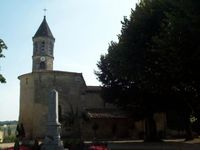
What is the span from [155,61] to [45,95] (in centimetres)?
2421

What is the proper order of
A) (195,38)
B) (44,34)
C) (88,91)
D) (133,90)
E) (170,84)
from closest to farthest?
(195,38), (170,84), (133,90), (88,91), (44,34)

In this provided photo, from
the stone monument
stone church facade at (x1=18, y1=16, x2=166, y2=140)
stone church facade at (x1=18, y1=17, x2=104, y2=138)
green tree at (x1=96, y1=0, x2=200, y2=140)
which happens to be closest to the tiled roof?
stone church facade at (x1=18, y1=17, x2=104, y2=138)

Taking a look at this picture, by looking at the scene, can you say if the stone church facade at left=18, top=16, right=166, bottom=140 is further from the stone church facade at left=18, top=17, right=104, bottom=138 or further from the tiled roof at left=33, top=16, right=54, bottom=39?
the tiled roof at left=33, top=16, right=54, bottom=39

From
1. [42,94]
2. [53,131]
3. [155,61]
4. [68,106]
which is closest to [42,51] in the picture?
[42,94]

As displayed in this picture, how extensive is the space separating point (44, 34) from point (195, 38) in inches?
1575

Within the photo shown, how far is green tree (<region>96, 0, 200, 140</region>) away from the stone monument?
6.56m

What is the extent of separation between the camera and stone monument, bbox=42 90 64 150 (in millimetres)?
21625

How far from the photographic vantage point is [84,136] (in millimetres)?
48719

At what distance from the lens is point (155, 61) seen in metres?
26.4

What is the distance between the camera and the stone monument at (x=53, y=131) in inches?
851

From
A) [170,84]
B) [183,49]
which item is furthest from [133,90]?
[183,49]

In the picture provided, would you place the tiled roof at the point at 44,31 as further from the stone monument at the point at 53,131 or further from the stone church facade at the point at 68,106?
the stone monument at the point at 53,131

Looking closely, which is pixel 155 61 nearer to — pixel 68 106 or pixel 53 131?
pixel 53 131

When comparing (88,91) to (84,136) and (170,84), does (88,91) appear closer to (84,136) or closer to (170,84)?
(84,136)
